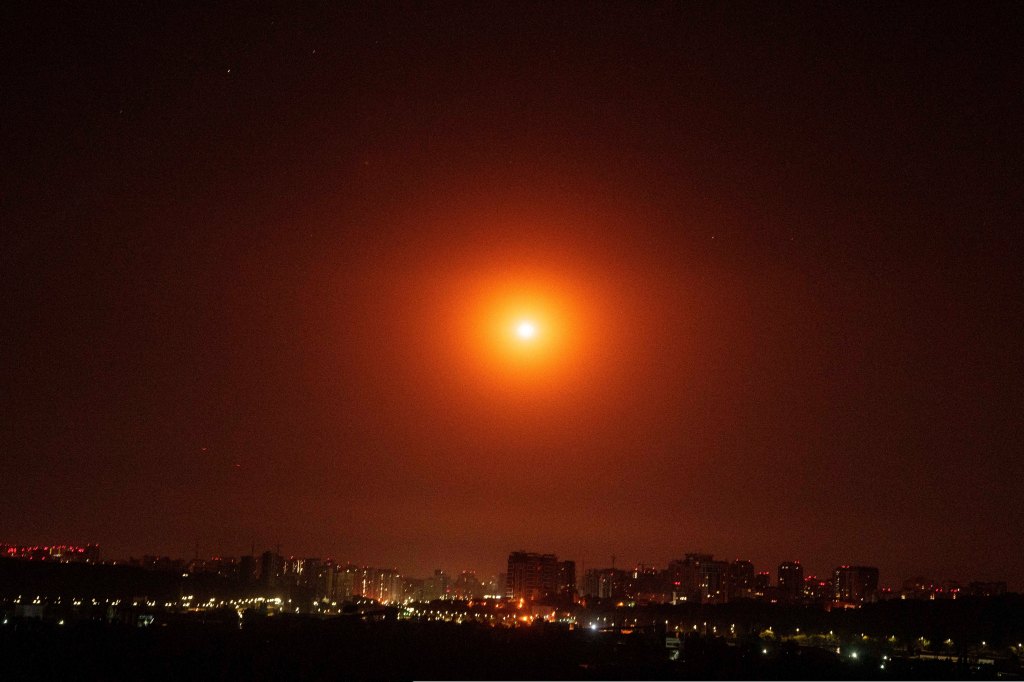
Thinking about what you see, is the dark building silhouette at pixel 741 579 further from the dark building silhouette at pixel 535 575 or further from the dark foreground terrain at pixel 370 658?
the dark foreground terrain at pixel 370 658

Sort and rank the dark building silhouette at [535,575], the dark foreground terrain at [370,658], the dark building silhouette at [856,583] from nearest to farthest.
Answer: the dark foreground terrain at [370,658] → the dark building silhouette at [856,583] → the dark building silhouette at [535,575]

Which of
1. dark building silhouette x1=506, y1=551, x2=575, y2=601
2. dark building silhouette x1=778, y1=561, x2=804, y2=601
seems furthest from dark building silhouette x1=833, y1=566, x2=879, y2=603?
dark building silhouette x1=506, y1=551, x2=575, y2=601

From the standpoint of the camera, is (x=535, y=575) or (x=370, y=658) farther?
(x=535, y=575)

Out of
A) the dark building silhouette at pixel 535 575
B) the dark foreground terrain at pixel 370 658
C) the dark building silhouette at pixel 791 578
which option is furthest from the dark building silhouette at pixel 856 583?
the dark foreground terrain at pixel 370 658

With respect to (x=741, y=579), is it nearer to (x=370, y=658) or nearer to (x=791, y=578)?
(x=791, y=578)

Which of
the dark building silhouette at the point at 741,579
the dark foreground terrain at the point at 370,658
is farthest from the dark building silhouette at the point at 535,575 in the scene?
the dark foreground terrain at the point at 370,658

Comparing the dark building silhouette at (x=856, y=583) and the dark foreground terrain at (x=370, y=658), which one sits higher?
the dark building silhouette at (x=856, y=583)

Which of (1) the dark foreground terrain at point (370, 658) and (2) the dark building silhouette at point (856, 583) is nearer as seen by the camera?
(1) the dark foreground terrain at point (370, 658)

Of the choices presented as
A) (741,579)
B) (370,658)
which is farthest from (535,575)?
(370,658)

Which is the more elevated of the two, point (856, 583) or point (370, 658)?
point (856, 583)

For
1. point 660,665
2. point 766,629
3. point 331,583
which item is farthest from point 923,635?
point 331,583

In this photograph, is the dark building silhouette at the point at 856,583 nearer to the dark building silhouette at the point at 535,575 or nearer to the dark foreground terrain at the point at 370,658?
the dark building silhouette at the point at 535,575

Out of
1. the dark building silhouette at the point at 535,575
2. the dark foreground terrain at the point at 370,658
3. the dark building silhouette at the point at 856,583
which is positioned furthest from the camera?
the dark building silhouette at the point at 535,575

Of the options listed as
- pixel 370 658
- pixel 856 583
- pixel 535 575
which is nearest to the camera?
pixel 370 658
